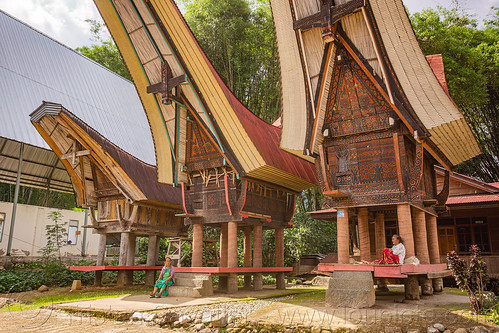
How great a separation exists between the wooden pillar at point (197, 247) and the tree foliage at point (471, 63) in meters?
14.0

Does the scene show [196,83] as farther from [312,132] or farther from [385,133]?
[385,133]

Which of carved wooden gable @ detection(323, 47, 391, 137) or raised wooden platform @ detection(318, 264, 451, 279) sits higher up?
carved wooden gable @ detection(323, 47, 391, 137)

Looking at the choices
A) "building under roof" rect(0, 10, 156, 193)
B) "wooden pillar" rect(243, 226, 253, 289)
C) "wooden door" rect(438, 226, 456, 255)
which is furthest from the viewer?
"building under roof" rect(0, 10, 156, 193)

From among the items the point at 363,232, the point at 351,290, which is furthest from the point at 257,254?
the point at 351,290

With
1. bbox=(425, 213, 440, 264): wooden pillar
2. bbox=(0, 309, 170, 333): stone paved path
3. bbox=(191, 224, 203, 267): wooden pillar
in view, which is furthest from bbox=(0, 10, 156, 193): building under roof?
bbox=(425, 213, 440, 264): wooden pillar

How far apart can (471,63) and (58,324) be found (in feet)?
66.5

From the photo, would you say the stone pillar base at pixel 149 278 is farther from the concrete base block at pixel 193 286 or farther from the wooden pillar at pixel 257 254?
the wooden pillar at pixel 257 254

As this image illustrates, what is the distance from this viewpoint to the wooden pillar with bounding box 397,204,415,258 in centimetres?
796

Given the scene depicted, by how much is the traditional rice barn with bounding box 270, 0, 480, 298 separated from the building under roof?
11.1m

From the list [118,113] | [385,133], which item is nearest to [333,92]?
[385,133]

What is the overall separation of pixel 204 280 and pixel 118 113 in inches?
567

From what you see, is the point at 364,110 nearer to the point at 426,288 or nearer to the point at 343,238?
the point at 343,238

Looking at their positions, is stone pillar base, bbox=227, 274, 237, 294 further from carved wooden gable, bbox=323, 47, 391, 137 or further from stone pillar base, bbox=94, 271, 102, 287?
stone pillar base, bbox=94, 271, 102, 287

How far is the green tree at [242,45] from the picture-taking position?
2244cm
